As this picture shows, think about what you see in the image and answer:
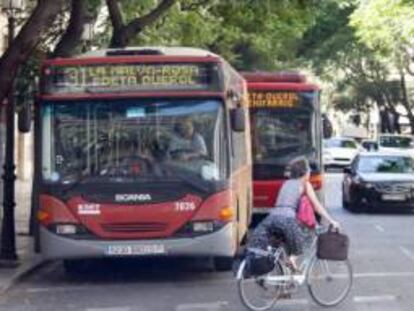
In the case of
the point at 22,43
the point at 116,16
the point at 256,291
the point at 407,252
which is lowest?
the point at 407,252

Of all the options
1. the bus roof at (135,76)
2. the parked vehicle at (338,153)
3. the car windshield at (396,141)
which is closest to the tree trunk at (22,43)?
the bus roof at (135,76)

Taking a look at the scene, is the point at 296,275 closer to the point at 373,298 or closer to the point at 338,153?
the point at 373,298

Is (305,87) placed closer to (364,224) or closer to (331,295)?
(364,224)

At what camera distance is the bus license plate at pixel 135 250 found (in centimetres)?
1511

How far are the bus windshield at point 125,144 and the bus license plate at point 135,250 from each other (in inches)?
32.5

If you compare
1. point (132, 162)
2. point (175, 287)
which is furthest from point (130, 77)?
point (175, 287)

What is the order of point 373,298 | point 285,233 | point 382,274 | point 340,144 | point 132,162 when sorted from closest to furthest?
point 285,233, point 373,298, point 132,162, point 382,274, point 340,144

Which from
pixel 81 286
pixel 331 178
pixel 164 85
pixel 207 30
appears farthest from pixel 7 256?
pixel 331 178

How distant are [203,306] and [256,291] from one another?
898 mm

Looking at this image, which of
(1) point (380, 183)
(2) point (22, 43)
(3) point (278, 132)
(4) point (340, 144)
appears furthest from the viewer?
Result: (4) point (340, 144)

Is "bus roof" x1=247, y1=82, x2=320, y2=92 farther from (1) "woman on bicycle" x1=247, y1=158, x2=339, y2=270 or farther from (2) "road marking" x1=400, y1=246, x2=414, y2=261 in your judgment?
(1) "woman on bicycle" x1=247, y1=158, x2=339, y2=270

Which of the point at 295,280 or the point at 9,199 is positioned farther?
the point at 9,199

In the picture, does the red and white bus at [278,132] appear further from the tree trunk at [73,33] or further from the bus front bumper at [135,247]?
the bus front bumper at [135,247]

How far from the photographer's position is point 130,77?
15.4 meters
